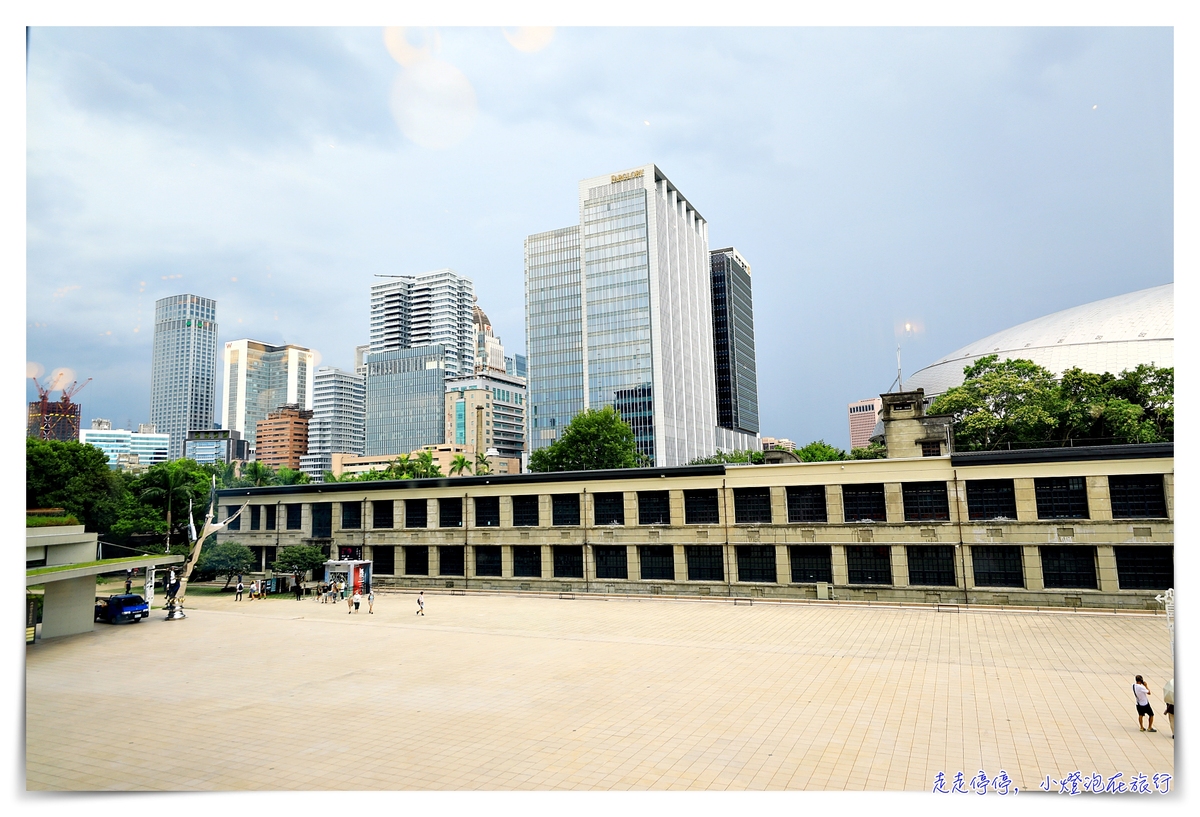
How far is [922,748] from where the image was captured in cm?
1686

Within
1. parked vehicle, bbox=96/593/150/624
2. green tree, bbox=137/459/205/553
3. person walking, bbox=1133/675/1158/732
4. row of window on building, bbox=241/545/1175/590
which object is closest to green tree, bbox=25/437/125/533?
green tree, bbox=137/459/205/553

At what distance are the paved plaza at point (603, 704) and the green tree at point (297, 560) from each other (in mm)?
16847

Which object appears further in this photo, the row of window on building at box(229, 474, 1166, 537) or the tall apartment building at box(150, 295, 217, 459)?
the tall apartment building at box(150, 295, 217, 459)

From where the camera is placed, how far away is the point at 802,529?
43625mm

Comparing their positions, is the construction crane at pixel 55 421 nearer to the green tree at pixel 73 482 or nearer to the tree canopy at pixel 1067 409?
the green tree at pixel 73 482

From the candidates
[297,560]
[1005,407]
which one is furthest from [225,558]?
[1005,407]

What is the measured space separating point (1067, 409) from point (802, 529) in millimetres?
35385

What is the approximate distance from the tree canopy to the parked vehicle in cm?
6819

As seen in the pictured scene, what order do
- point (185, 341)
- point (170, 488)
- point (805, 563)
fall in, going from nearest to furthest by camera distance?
point (805, 563)
point (170, 488)
point (185, 341)

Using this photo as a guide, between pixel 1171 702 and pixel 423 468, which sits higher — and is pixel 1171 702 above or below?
below

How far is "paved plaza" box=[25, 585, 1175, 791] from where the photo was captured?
1606 cm

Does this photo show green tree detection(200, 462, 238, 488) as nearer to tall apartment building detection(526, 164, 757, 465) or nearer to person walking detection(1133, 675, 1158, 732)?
person walking detection(1133, 675, 1158, 732)

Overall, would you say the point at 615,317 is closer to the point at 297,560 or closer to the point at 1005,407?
the point at 1005,407

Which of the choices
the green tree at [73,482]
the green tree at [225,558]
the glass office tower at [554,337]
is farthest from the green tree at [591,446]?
the glass office tower at [554,337]
